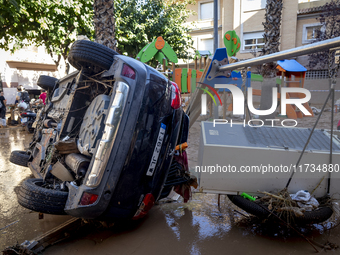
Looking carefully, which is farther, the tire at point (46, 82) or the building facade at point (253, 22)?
the building facade at point (253, 22)

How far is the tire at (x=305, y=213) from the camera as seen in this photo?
261 centimetres

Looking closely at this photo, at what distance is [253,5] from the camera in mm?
22219

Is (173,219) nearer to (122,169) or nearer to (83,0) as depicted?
(122,169)

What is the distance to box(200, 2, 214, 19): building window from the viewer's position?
25.9m

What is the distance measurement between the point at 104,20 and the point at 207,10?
21.9 metres

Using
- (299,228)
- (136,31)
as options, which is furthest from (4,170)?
(136,31)

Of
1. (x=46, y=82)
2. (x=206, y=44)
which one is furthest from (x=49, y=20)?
(x=206, y=44)

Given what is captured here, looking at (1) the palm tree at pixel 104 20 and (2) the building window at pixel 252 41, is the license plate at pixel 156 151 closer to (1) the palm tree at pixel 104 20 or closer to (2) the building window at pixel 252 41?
(1) the palm tree at pixel 104 20

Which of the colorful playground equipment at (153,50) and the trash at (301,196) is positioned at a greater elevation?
the colorful playground equipment at (153,50)

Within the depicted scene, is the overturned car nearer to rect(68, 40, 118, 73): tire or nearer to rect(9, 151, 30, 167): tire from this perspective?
rect(68, 40, 118, 73): tire

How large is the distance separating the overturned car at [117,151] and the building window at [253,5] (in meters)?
22.3

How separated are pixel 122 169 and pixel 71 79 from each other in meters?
2.44

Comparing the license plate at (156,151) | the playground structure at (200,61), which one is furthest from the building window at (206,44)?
the license plate at (156,151)

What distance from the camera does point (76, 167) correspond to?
282cm
